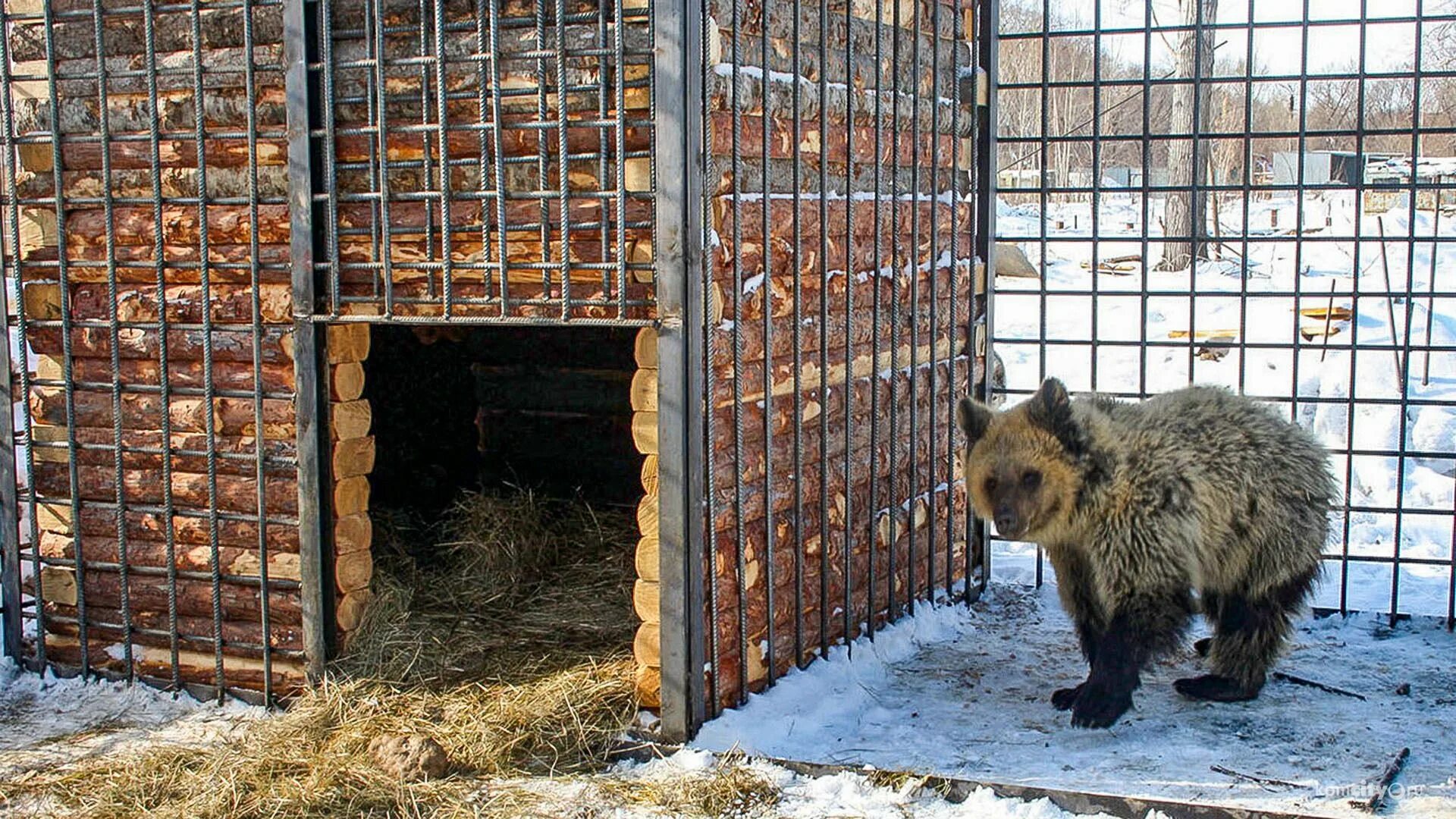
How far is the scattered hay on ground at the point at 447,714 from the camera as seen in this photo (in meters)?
5.10

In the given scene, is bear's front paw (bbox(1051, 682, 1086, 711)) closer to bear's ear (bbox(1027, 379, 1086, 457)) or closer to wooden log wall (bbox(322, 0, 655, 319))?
bear's ear (bbox(1027, 379, 1086, 457))

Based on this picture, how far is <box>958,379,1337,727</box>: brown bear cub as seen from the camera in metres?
6.17

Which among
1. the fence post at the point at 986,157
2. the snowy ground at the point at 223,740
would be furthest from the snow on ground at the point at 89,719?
the fence post at the point at 986,157

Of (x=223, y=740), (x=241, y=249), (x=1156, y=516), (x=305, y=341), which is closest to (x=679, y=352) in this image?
(x=305, y=341)

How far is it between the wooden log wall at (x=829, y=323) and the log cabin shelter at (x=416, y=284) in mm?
21

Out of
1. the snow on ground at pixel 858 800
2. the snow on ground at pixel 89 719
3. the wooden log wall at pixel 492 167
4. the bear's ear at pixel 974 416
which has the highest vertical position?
the wooden log wall at pixel 492 167

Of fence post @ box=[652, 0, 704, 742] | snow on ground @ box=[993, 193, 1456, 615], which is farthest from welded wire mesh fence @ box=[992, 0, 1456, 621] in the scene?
fence post @ box=[652, 0, 704, 742]

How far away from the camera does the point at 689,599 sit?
18.1ft

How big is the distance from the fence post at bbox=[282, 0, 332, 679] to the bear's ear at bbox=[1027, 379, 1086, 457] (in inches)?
117

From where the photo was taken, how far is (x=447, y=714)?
5.79 m

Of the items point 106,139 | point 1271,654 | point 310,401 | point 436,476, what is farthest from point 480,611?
point 1271,654

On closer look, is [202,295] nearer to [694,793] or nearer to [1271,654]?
[694,793]

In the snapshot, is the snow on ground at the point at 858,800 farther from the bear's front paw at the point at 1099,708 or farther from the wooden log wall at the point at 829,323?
the bear's front paw at the point at 1099,708

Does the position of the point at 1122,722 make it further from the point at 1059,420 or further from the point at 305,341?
the point at 305,341
